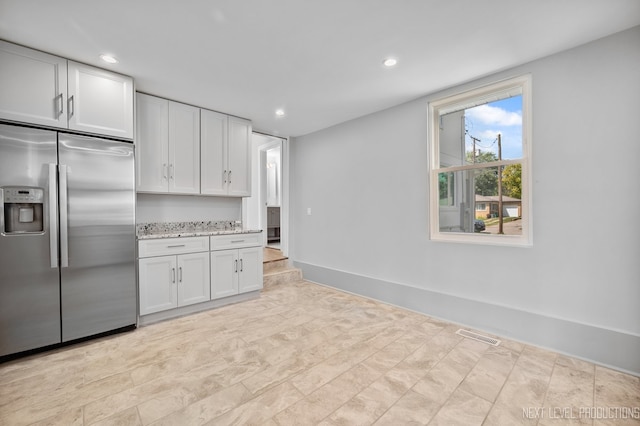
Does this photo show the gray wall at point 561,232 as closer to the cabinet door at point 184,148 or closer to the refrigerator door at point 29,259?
the cabinet door at point 184,148

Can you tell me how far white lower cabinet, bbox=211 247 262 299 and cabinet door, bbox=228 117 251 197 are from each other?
0.86 m

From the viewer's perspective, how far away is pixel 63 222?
2361 mm

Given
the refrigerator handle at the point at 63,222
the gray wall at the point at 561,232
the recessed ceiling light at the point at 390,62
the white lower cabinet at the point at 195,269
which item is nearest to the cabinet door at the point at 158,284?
the white lower cabinet at the point at 195,269

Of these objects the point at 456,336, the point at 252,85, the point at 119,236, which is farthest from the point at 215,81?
the point at 456,336

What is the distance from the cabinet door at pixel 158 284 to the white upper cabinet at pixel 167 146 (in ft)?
2.76

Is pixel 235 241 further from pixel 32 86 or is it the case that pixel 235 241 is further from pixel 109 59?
pixel 32 86

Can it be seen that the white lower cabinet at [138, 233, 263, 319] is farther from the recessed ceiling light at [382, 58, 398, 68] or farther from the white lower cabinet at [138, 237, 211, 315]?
the recessed ceiling light at [382, 58, 398, 68]

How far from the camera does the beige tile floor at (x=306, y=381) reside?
1.62 metres

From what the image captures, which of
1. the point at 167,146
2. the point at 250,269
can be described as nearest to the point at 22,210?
the point at 167,146

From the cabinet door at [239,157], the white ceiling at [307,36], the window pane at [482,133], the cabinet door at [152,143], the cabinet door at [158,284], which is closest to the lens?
the white ceiling at [307,36]

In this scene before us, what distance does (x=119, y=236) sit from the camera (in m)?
2.64

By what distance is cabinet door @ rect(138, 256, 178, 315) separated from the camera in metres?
2.86

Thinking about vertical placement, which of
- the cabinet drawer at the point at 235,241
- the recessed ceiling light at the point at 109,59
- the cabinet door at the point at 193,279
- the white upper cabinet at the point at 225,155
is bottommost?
the cabinet door at the point at 193,279

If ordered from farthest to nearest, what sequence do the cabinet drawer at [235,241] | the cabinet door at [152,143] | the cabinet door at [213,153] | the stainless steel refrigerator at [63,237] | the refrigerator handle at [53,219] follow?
the cabinet door at [213,153] → the cabinet drawer at [235,241] → the cabinet door at [152,143] → the refrigerator handle at [53,219] → the stainless steel refrigerator at [63,237]
